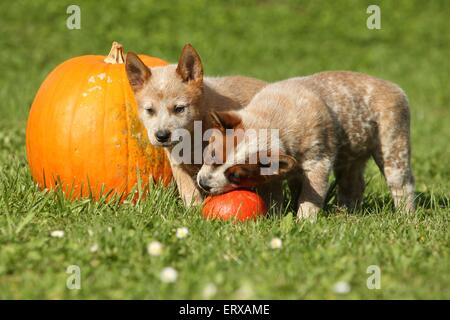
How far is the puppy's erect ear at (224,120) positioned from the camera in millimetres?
5270

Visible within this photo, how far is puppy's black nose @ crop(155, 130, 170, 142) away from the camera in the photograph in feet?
17.6

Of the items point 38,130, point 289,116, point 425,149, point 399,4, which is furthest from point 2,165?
point 399,4

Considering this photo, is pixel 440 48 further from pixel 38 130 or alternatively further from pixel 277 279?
pixel 277 279

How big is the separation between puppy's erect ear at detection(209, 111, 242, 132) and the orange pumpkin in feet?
2.90

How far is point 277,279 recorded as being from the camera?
412cm

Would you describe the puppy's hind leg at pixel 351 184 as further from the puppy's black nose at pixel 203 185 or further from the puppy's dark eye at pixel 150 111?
the puppy's dark eye at pixel 150 111

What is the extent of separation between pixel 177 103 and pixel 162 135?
0.33 metres

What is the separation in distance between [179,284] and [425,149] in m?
6.62

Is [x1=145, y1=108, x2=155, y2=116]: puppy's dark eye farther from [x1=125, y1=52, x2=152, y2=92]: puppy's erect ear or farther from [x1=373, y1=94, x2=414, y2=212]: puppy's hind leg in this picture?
[x1=373, y1=94, x2=414, y2=212]: puppy's hind leg

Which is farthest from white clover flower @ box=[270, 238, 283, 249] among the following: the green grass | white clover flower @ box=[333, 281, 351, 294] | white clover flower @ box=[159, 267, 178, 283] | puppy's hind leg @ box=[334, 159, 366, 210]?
puppy's hind leg @ box=[334, 159, 366, 210]

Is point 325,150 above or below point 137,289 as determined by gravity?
above

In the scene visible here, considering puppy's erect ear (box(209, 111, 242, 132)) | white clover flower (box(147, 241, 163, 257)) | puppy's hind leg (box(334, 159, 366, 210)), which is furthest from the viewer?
puppy's hind leg (box(334, 159, 366, 210))

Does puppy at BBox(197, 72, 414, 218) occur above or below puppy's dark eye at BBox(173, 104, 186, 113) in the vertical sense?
below

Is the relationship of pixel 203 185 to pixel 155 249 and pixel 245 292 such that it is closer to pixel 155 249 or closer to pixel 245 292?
pixel 155 249
